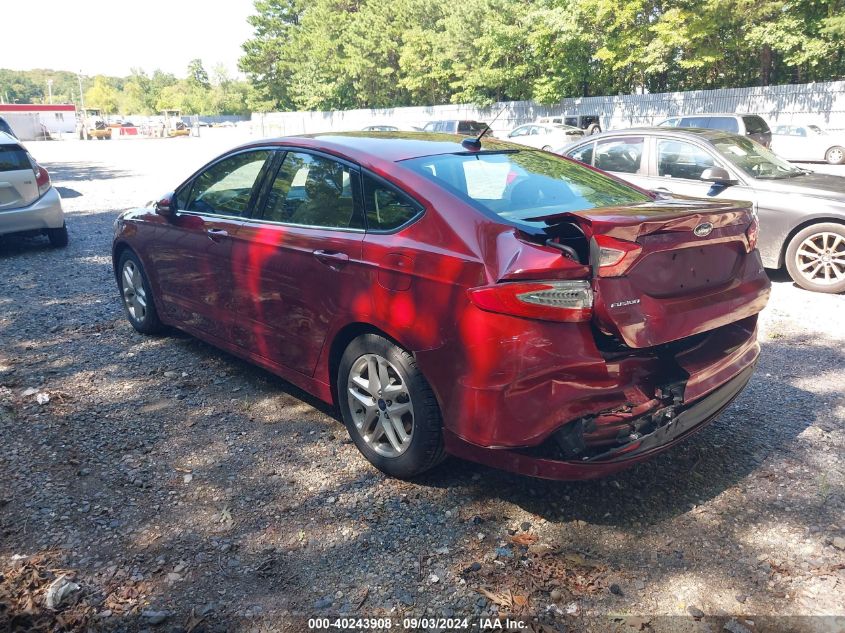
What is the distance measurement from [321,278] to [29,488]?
1.84m

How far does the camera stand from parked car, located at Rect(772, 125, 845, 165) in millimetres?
21484

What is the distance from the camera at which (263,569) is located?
2.84m

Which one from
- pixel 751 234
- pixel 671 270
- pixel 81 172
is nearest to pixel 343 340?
pixel 671 270

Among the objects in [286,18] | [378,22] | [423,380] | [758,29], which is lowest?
[423,380]

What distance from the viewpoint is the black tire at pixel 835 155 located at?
69.9ft

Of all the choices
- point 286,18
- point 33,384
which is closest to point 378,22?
point 286,18

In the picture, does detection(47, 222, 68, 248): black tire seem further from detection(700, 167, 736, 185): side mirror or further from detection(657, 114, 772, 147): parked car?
detection(657, 114, 772, 147): parked car

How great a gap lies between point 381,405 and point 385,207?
99cm

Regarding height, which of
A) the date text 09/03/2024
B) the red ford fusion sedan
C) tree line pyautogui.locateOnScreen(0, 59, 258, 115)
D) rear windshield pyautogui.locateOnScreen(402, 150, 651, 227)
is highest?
tree line pyautogui.locateOnScreen(0, 59, 258, 115)

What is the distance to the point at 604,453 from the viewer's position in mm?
2777

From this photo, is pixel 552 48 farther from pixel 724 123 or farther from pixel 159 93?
pixel 159 93

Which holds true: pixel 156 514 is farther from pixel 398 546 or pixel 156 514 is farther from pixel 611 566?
pixel 611 566

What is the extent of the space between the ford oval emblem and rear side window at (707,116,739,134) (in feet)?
48.3

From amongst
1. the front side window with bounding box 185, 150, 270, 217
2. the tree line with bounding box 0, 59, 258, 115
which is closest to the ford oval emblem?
the front side window with bounding box 185, 150, 270, 217
